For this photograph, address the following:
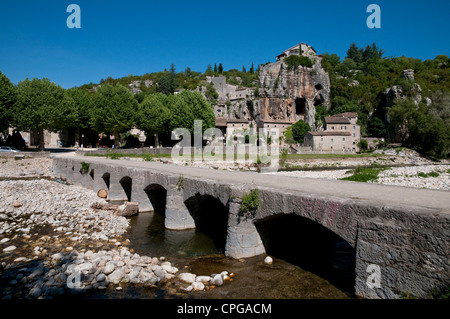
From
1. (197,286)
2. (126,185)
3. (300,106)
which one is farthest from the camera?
(300,106)

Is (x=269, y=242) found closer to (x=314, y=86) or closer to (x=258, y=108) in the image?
(x=258, y=108)

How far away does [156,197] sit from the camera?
1664 centimetres

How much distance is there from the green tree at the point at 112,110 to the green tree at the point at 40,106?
12.2 feet

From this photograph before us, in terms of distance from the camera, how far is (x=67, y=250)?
943cm

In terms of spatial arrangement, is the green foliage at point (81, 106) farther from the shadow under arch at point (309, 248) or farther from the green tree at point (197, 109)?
the shadow under arch at point (309, 248)

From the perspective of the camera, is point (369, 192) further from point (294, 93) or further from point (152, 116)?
point (294, 93)

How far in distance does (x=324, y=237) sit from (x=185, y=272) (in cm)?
631

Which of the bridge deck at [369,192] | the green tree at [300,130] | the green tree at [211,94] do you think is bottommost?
the bridge deck at [369,192]

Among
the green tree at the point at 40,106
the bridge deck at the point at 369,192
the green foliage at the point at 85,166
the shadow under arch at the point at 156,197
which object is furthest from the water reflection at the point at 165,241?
the green tree at the point at 40,106

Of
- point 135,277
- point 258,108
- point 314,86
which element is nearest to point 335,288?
point 135,277

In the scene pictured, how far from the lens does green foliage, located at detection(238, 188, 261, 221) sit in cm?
831

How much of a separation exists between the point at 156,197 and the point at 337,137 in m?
57.2

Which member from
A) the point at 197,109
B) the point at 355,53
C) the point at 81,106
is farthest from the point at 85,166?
the point at 355,53

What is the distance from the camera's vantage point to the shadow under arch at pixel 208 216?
12.1 m
